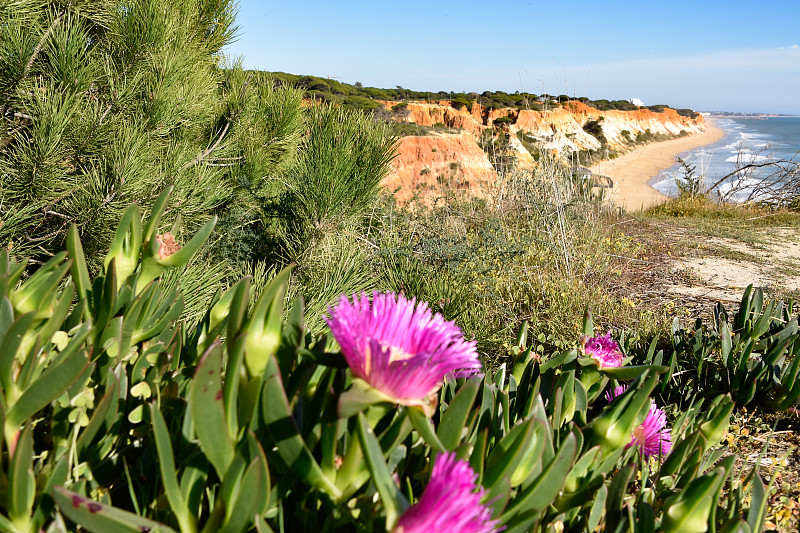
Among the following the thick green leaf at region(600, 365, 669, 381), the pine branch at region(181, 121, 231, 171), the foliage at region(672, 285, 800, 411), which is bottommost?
the foliage at region(672, 285, 800, 411)

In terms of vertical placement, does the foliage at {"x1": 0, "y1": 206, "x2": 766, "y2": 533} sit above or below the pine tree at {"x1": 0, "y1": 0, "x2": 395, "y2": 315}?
below

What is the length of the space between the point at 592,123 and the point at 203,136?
85.5 feet

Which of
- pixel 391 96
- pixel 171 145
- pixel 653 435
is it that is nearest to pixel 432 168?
pixel 171 145

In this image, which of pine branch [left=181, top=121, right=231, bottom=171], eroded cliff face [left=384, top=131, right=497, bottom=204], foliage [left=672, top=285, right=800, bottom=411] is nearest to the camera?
foliage [left=672, top=285, right=800, bottom=411]

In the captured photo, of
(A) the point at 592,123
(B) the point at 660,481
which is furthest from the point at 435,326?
(A) the point at 592,123

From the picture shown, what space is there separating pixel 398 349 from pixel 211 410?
0.73ft

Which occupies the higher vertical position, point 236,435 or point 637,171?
point 236,435

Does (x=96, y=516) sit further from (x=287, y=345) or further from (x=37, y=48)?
(x=37, y=48)

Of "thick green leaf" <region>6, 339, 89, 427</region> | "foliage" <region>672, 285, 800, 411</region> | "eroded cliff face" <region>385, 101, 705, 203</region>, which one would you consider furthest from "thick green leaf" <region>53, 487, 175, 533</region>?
"eroded cliff face" <region>385, 101, 705, 203</region>

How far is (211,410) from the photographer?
60 centimetres

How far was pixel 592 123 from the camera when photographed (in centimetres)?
2655

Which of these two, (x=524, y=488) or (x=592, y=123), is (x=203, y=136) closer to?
(x=524, y=488)

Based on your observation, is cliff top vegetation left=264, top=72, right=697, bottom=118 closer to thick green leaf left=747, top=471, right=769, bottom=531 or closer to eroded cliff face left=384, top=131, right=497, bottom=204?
eroded cliff face left=384, top=131, right=497, bottom=204

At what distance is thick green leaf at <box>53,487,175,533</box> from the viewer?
570mm
